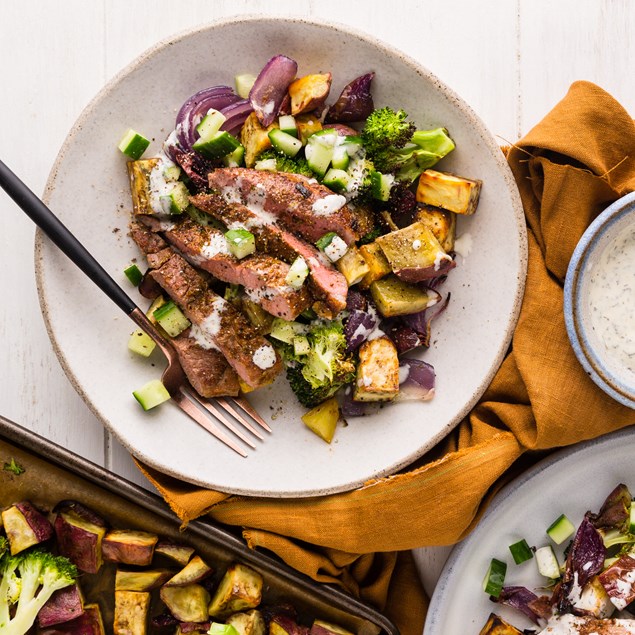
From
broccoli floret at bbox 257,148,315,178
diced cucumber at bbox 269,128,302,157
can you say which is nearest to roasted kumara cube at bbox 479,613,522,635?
broccoli floret at bbox 257,148,315,178

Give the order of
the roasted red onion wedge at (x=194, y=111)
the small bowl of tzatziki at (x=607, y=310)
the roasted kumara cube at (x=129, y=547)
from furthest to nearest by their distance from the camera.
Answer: the roasted kumara cube at (x=129, y=547) < the roasted red onion wedge at (x=194, y=111) < the small bowl of tzatziki at (x=607, y=310)

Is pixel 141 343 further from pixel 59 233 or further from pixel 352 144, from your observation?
pixel 352 144

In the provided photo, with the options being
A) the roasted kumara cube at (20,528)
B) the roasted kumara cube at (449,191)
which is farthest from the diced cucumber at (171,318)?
the roasted kumara cube at (449,191)

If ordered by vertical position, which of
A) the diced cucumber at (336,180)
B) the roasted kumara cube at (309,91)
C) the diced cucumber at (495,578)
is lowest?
the diced cucumber at (495,578)

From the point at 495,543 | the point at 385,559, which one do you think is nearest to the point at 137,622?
the point at 385,559

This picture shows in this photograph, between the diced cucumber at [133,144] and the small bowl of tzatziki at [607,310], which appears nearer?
the small bowl of tzatziki at [607,310]

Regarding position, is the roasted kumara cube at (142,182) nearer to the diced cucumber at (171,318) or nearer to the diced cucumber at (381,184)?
the diced cucumber at (171,318)

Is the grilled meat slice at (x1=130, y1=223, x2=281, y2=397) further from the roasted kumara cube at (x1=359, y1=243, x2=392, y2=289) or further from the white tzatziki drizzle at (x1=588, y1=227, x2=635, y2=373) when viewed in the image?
the white tzatziki drizzle at (x1=588, y1=227, x2=635, y2=373)
